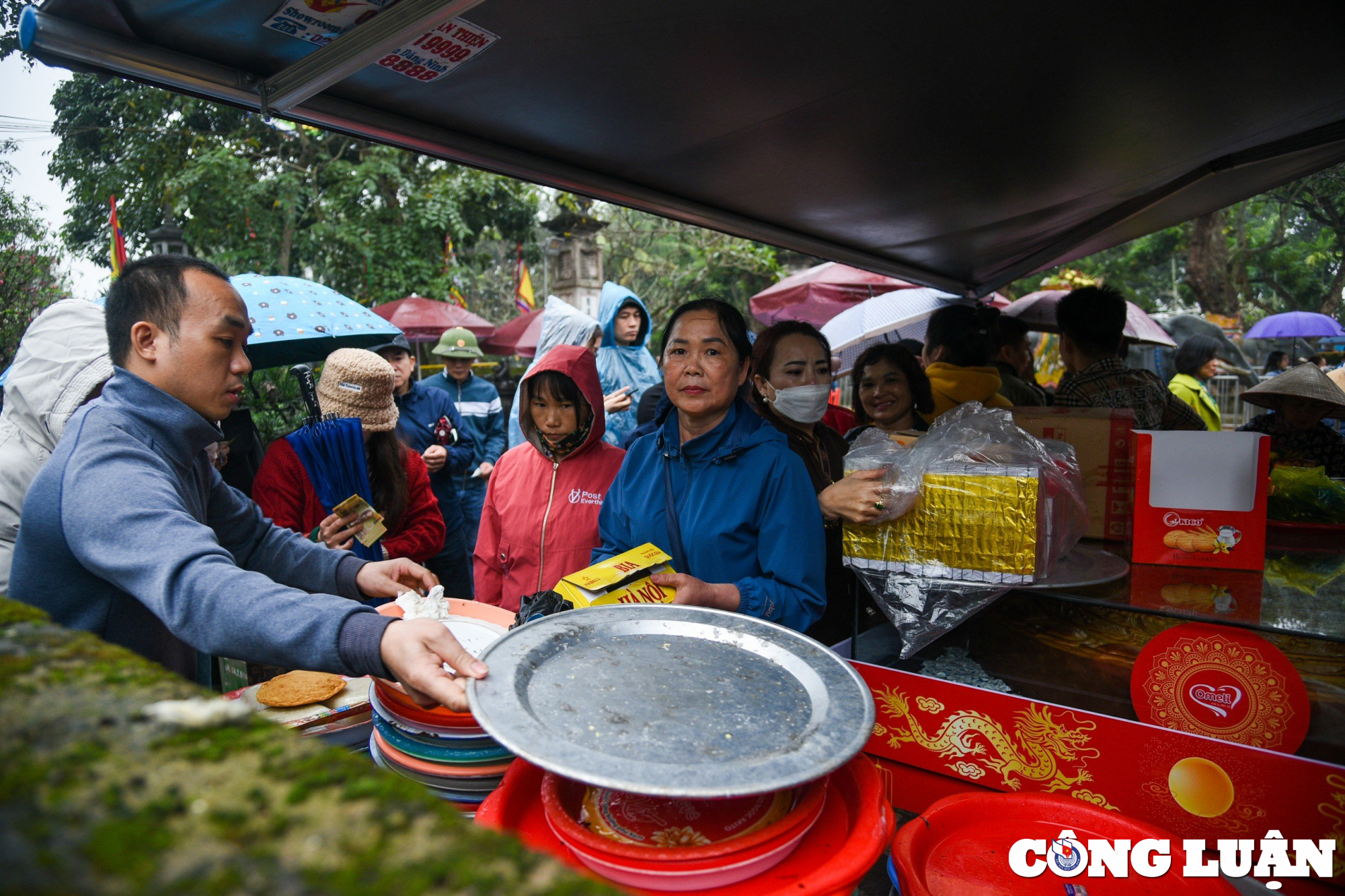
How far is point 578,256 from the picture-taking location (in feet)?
46.0

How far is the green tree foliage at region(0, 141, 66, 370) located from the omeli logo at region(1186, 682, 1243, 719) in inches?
285

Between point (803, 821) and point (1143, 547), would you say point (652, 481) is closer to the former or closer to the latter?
point (803, 821)

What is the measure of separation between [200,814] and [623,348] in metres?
5.19

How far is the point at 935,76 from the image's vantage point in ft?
7.54

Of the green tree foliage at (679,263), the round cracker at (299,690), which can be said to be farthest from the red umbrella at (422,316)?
the round cracker at (299,690)

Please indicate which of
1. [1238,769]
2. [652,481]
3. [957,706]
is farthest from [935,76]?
[1238,769]

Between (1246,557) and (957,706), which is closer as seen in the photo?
(957,706)

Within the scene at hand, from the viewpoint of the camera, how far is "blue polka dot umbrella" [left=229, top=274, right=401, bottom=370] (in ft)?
11.4

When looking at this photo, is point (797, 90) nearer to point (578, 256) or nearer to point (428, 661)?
point (428, 661)

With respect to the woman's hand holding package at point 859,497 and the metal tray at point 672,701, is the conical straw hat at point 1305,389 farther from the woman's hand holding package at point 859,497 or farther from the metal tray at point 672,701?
the metal tray at point 672,701

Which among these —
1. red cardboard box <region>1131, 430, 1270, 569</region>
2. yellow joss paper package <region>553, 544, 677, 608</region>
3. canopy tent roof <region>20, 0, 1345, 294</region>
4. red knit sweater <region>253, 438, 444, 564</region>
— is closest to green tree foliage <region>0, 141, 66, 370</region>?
red knit sweater <region>253, 438, 444, 564</region>

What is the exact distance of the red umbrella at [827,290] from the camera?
8727 mm

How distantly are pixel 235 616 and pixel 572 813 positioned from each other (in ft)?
2.08

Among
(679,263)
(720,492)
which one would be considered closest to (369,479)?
(720,492)
